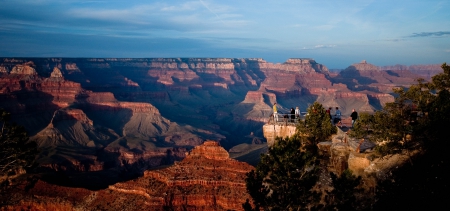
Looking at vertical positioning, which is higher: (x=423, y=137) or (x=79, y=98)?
(x=423, y=137)

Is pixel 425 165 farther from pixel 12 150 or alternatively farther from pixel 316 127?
pixel 12 150

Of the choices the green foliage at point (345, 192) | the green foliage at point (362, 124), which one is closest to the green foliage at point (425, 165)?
the green foliage at point (345, 192)

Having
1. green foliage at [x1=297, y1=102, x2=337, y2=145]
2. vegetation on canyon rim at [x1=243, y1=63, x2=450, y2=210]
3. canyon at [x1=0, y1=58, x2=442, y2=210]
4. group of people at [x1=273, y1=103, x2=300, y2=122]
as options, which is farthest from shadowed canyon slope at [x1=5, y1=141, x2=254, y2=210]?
vegetation on canyon rim at [x1=243, y1=63, x2=450, y2=210]

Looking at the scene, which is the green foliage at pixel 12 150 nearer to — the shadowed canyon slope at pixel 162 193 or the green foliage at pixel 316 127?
the shadowed canyon slope at pixel 162 193

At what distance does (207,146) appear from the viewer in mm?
44656

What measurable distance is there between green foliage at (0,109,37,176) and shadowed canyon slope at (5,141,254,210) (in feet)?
9.28

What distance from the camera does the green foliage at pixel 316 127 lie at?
110ft

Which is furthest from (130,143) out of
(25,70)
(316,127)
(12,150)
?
(316,127)

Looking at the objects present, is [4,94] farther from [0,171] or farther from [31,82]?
[0,171]

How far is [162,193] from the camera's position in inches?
1436

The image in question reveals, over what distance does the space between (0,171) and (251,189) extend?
100 ft

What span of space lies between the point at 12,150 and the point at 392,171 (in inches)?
1415

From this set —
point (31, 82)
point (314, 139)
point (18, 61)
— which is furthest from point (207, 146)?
point (18, 61)

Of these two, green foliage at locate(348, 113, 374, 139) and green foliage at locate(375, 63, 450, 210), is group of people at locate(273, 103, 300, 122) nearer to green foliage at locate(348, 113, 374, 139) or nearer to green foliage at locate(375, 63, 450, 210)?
green foliage at locate(348, 113, 374, 139)
